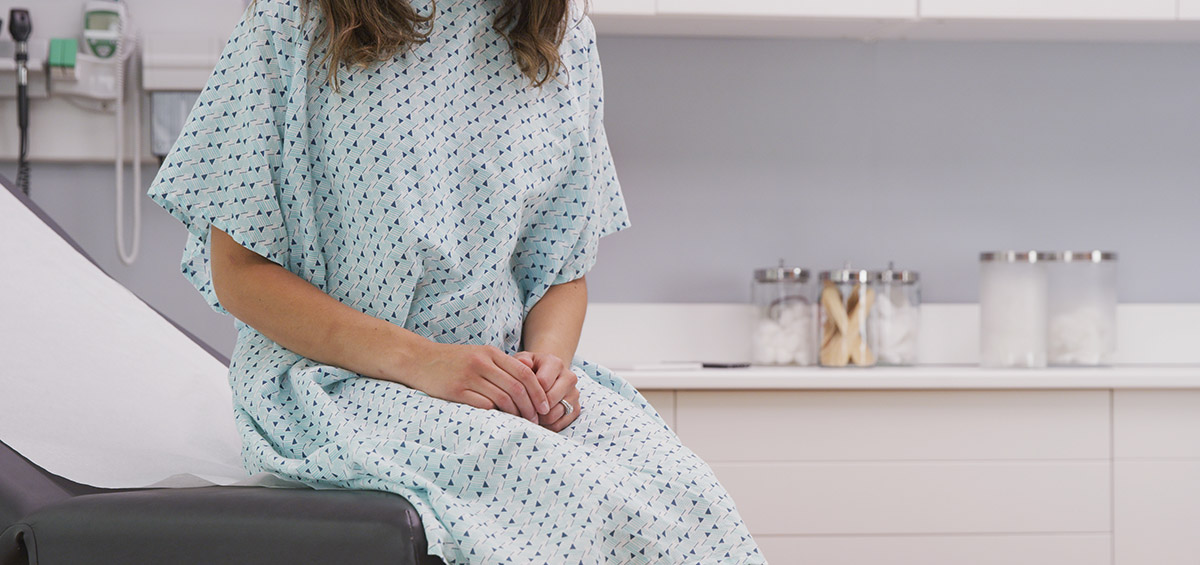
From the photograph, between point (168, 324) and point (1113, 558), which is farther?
point (1113, 558)

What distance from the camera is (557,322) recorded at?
42.4 inches

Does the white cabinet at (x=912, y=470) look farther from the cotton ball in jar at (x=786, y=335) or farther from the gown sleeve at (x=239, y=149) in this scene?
the gown sleeve at (x=239, y=149)

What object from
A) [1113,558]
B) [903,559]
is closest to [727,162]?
[903,559]

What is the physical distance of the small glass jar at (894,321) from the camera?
6.82ft

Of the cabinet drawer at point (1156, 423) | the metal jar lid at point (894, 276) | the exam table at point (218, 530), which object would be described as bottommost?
the cabinet drawer at point (1156, 423)

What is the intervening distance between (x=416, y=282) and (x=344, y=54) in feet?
0.69

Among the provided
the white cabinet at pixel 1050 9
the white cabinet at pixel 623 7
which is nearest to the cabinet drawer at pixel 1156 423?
the white cabinet at pixel 1050 9

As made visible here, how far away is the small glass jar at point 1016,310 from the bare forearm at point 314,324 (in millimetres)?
1469

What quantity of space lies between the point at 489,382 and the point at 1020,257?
4.88 feet

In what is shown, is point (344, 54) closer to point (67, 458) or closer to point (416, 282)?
point (416, 282)

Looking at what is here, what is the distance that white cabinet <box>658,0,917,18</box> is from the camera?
1.97 m

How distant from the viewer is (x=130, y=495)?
76cm

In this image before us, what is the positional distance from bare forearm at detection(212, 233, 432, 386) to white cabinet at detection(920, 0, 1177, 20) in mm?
1434

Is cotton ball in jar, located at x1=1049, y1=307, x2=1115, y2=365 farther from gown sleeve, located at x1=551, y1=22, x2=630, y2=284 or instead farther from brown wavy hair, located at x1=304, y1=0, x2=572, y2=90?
brown wavy hair, located at x1=304, y1=0, x2=572, y2=90
